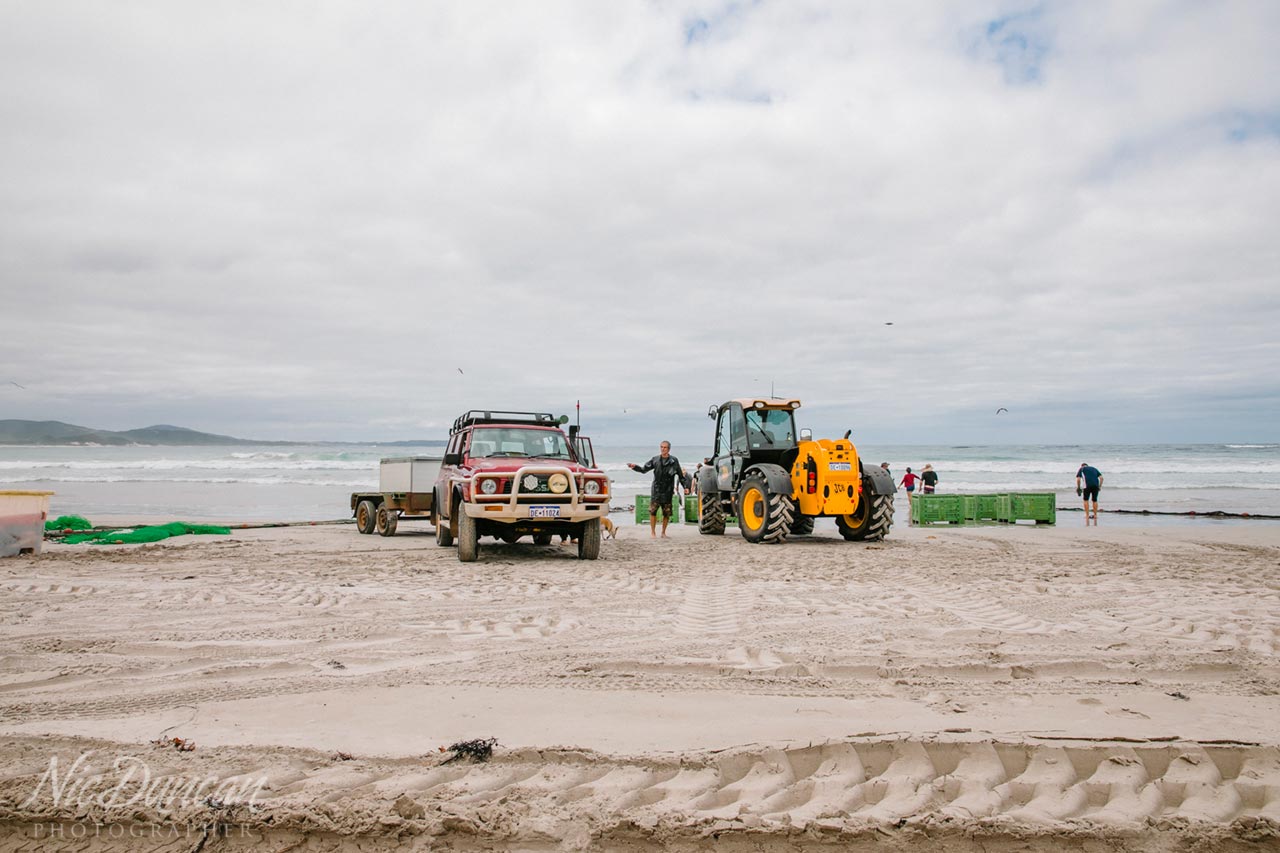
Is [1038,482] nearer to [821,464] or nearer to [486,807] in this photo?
[821,464]

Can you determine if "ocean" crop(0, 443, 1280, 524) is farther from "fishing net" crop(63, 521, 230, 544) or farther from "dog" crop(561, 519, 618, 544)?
"dog" crop(561, 519, 618, 544)

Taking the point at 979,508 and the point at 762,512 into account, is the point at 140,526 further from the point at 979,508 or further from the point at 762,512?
the point at 979,508

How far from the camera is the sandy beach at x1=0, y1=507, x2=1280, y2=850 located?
8.38 feet

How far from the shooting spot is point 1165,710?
357 cm

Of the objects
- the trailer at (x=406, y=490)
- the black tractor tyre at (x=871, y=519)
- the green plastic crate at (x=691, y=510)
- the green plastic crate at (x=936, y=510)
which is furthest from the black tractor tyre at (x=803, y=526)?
the trailer at (x=406, y=490)

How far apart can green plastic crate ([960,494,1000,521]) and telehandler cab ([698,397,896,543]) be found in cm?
622

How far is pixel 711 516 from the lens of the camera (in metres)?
14.8

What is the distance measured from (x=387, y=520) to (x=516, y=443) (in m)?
4.43

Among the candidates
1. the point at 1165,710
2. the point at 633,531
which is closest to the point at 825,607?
the point at 1165,710

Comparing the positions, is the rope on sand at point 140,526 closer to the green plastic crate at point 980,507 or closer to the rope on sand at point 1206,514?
the green plastic crate at point 980,507

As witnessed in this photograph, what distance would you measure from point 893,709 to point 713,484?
11.0 meters

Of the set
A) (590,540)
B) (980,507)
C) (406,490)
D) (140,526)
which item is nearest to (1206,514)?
(980,507)

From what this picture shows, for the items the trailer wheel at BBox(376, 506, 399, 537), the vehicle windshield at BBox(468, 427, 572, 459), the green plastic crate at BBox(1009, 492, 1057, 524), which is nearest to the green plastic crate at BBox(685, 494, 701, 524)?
the trailer wheel at BBox(376, 506, 399, 537)

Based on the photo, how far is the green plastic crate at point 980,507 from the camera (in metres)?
18.6
